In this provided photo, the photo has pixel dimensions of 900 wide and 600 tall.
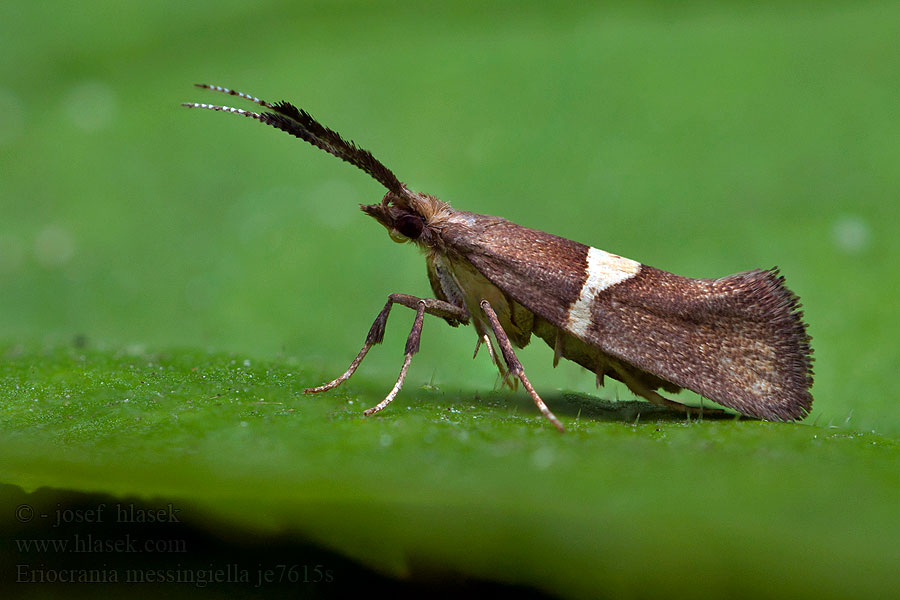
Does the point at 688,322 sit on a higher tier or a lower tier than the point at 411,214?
lower

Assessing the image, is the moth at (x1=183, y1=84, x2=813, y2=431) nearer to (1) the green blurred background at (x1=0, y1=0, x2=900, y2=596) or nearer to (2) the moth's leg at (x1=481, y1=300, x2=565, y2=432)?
(2) the moth's leg at (x1=481, y1=300, x2=565, y2=432)

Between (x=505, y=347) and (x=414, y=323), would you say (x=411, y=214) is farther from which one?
(x=505, y=347)

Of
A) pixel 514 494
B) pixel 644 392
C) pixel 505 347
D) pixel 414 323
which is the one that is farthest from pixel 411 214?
pixel 514 494

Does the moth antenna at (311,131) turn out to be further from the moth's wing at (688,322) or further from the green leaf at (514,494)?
the green leaf at (514,494)

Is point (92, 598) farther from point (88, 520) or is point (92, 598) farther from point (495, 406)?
point (495, 406)

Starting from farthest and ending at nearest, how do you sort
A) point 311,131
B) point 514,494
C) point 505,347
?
point 505,347
point 311,131
point 514,494

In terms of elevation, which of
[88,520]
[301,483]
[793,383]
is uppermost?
[793,383]

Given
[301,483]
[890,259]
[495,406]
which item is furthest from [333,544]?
[890,259]
